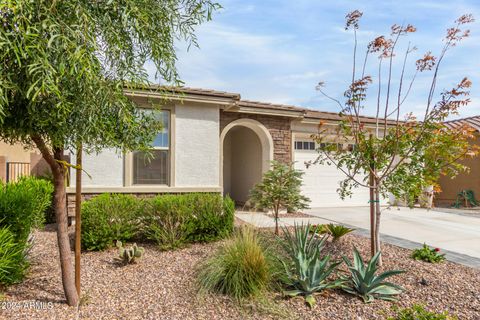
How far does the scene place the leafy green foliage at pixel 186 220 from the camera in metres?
6.00

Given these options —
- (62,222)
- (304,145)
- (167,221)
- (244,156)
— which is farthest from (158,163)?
(304,145)

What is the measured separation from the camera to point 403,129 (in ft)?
16.1

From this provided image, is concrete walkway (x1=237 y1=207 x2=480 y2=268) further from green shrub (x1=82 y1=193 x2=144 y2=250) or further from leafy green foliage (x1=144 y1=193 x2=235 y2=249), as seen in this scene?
green shrub (x1=82 y1=193 x2=144 y2=250)

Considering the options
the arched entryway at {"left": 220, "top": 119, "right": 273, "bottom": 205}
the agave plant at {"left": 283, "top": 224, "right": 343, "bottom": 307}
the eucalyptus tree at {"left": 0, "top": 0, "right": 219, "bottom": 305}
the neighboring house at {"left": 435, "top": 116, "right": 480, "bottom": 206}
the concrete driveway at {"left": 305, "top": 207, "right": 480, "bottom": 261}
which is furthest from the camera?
the neighboring house at {"left": 435, "top": 116, "right": 480, "bottom": 206}

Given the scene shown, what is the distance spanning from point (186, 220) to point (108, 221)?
1451mm

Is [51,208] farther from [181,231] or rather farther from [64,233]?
[64,233]

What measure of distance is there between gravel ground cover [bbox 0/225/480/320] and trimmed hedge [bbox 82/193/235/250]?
56cm

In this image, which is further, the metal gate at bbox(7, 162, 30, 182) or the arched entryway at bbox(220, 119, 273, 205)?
the metal gate at bbox(7, 162, 30, 182)

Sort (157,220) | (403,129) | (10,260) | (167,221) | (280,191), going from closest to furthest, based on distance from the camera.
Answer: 1. (10,260)
2. (403,129)
3. (167,221)
4. (157,220)
5. (280,191)

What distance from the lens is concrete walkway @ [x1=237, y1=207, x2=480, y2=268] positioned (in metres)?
6.41

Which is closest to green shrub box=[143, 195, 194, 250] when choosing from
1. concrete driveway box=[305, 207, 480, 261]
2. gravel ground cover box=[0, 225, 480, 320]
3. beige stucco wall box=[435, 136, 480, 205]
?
gravel ground cover box=[0, 225, 480, 320]

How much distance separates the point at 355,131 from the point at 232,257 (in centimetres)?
284

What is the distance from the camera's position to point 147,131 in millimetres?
4059

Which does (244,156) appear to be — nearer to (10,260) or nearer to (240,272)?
(240,272)
